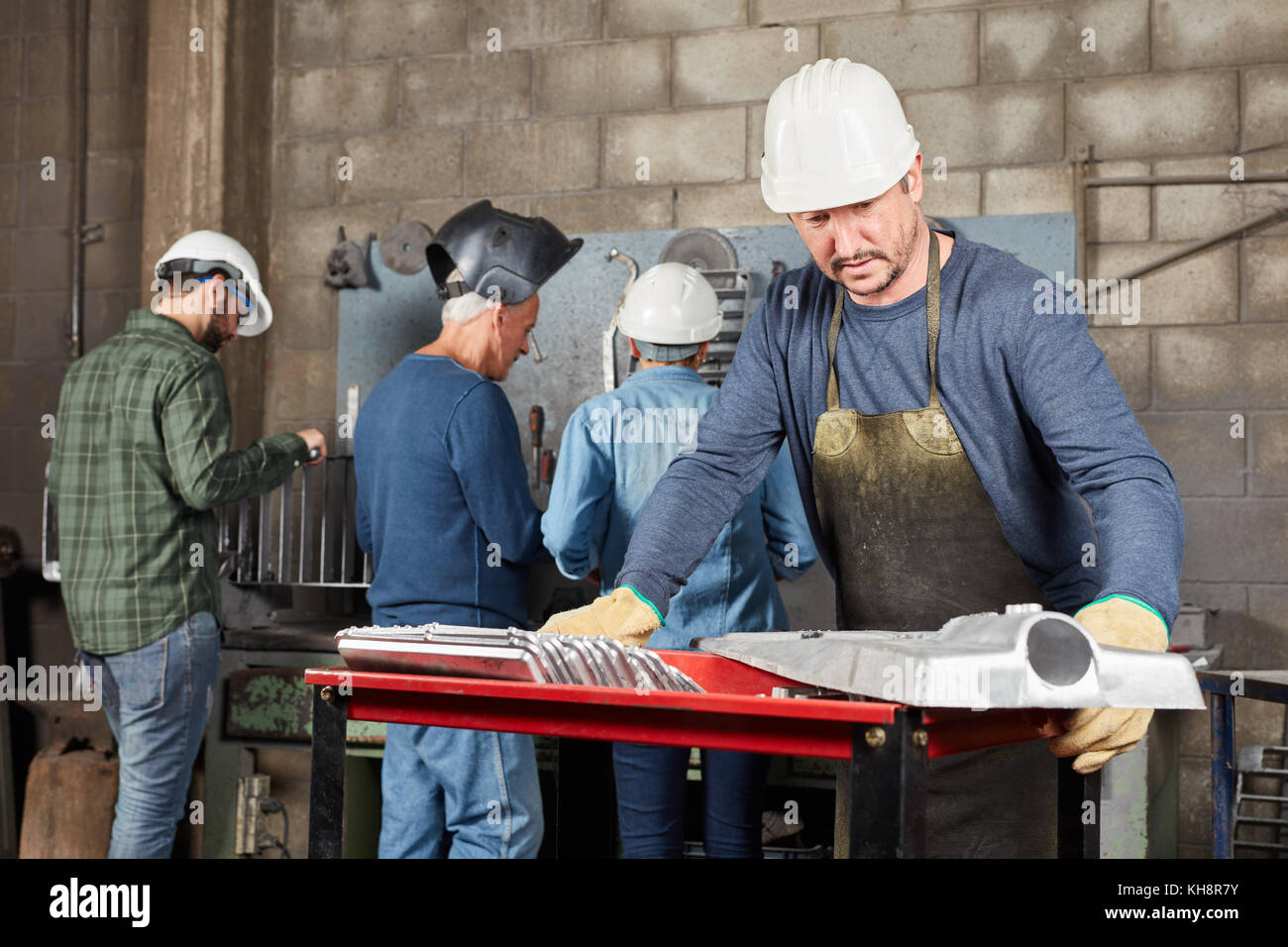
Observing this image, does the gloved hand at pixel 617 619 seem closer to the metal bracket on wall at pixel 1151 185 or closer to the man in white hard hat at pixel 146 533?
the man in white hard hat at pixel 146 533

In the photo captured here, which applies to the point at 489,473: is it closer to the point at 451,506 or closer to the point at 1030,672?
the point at 451,506

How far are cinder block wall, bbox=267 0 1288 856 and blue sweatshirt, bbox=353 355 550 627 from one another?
1.43 meters

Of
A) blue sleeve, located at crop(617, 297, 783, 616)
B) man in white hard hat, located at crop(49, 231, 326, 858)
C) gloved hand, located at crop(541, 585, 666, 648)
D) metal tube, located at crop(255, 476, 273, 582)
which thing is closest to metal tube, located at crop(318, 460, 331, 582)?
metal tube, located at crop(255, 476, 273, 582)

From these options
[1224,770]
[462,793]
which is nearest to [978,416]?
[1224,770]

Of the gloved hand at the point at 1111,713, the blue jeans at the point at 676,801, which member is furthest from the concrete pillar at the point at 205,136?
the gloved hand at the point at 1111,713

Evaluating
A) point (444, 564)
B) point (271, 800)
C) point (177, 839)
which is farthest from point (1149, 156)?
point (177, 839)

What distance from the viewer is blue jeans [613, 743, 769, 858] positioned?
2545 millimetres

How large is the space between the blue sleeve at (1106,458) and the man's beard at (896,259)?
19 cm

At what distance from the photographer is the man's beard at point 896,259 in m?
1.67

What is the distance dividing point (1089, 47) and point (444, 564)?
2295mm

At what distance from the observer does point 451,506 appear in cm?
256

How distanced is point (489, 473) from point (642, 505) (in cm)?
32

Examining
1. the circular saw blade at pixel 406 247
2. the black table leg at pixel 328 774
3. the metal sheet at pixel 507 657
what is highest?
the circular saw blade at pixel 406 247

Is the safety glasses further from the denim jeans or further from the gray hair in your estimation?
the denim jeans
